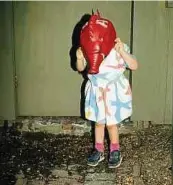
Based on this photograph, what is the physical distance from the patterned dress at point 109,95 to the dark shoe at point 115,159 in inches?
15.0

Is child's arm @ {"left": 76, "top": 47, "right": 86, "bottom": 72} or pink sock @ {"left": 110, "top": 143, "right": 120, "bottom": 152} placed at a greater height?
child's arm @ {"left": 76, "top": 47, "right": 86, "bottom": 72}

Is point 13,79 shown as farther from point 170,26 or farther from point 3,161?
point 170,26

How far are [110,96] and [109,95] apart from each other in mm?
16

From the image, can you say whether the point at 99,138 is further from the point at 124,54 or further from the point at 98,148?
the point at 124,54

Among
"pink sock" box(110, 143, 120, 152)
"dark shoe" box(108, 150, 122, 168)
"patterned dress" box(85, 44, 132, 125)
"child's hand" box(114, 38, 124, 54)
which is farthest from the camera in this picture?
"pink sock" box(110, 143, 120, 152)

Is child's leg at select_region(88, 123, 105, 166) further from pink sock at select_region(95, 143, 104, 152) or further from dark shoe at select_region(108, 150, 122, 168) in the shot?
dark shoe at select_region(108, 150, 122, 168)

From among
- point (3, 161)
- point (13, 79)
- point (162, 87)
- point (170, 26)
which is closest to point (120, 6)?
point (170, 26)

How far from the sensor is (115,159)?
218 inches

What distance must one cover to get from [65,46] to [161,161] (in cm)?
189

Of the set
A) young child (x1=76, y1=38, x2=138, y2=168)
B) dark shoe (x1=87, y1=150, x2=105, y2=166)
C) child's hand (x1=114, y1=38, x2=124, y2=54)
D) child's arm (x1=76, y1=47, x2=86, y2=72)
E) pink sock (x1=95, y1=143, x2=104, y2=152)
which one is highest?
child's hand (x1=114, y1=38, x2=124, y2=54)

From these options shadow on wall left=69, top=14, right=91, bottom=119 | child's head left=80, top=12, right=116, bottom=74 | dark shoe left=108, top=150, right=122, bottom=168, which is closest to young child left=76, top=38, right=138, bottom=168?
dark shoe left=108, top=150, right=122, bottom=168

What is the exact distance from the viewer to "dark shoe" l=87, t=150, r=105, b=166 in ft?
18.2

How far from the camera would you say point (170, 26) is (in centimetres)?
595

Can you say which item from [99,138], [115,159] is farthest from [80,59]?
[115,159]
